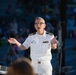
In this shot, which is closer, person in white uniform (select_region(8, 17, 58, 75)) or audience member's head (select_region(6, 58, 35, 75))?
audience member's head (select_region(6, 58, 35, 75))

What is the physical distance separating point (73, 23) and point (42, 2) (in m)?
1.64

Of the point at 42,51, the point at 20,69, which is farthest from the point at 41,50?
the point at 20,69

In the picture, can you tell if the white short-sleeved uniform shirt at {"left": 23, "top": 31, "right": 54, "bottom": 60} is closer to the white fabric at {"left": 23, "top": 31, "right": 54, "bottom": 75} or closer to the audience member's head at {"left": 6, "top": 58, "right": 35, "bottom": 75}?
the white fabric at {"left": 23, "top": 31, "right": 54, "bottom": 75}

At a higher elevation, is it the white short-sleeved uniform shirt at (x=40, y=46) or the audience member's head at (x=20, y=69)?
the audience member's head at (x=20, y=69)

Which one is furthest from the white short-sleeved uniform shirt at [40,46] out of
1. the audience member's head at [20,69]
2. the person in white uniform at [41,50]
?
the audience member's head at [20,69]

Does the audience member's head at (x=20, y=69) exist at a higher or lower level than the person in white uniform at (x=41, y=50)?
higher

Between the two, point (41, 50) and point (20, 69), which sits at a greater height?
point (20, 69)

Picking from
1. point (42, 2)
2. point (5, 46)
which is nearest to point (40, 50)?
point (5, 46)

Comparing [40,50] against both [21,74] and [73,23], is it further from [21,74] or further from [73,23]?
[73,23]

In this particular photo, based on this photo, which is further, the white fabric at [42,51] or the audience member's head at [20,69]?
the white fabric at [42,51]

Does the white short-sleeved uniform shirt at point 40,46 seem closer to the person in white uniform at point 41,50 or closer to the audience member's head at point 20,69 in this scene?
the person in white uniform at point 41,50

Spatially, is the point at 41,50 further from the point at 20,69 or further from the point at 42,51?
the point at 20,69

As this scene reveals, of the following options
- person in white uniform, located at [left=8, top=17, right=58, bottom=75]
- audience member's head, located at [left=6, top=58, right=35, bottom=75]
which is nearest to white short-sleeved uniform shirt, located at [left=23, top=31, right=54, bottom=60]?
person in white uniform, located at [left=8, top=17, right=58, bottom=75]

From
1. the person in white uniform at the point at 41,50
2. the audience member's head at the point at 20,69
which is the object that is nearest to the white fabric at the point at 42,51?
the person in white uniform at the point at 41,50
